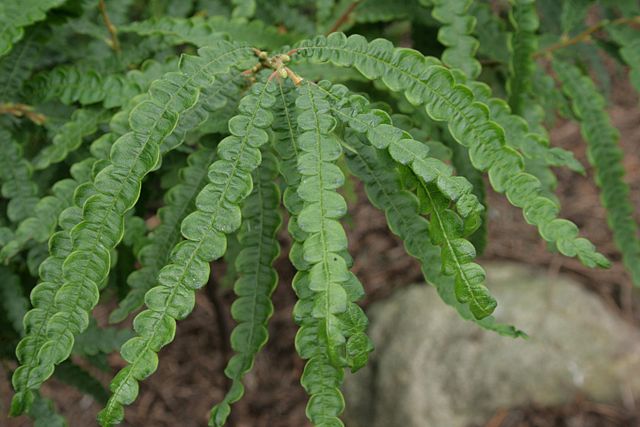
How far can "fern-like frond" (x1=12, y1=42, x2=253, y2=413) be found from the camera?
3.06 feet

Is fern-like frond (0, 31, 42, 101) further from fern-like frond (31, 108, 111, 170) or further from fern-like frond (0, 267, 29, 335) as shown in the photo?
fern-like frond (0, 267, 29, 335)

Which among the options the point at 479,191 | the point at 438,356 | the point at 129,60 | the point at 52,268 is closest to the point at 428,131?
the point at 479,191

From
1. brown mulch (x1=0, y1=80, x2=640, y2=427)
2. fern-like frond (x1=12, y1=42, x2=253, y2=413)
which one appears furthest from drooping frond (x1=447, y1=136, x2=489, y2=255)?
brown mulch (x1=0, y1=80, x2=640, y2=427)

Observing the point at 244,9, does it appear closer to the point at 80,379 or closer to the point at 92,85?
the point at 92,85

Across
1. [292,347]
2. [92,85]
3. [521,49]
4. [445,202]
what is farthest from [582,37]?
[292,347]

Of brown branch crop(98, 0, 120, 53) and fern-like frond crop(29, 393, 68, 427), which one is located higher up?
brown branch crop(98, 0, 120, 53)

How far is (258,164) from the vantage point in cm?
96

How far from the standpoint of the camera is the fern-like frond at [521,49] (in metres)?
1.34

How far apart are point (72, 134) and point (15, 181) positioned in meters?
0.15

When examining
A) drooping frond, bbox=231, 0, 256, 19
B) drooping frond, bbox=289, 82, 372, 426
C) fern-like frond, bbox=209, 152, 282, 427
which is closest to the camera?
drooping frond, bbox=289, 82, 372, 426

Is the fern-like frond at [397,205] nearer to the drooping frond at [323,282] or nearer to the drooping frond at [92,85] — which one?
the drooping frond at [323,282]

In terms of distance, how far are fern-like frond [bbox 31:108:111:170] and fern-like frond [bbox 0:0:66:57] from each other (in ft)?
0.60

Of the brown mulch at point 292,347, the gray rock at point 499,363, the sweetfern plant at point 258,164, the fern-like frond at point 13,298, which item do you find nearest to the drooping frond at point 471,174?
the sweetfern plant at point 258,164

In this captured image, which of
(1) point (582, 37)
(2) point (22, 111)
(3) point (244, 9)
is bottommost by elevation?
(2) point (22, 111)
